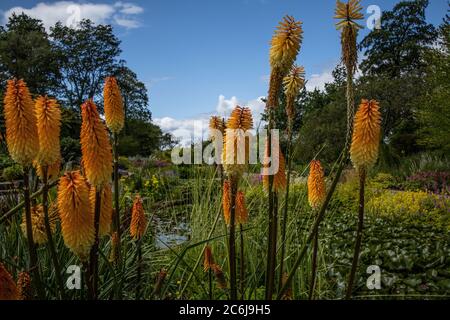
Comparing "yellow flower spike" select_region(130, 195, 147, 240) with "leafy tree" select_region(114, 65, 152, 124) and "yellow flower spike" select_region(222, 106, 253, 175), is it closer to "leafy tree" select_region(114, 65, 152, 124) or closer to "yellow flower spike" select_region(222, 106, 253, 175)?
"yellow flower spike" select_region(222, 106, 253, 175)

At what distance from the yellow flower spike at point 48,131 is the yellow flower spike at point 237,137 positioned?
71 centimetres

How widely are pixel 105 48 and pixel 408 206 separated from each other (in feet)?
149

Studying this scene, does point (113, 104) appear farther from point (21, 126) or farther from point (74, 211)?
point (74, 211)

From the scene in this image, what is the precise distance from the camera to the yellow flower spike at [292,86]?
226cm

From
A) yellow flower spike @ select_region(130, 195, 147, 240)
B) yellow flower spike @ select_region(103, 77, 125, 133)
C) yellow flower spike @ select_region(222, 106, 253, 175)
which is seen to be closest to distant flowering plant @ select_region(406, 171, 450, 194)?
yellow flower spike @ select_region(130, 195, 147, 240)

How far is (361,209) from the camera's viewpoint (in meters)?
1.89

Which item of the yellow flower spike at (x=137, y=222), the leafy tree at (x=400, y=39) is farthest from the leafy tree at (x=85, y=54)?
the yellow flower spike at (x=137, y=222)

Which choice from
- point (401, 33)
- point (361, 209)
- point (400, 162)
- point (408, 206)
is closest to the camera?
→ point (361, 209)

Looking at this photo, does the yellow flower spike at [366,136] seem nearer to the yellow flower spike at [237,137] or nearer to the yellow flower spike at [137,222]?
the yellow flower spike at [237,137]

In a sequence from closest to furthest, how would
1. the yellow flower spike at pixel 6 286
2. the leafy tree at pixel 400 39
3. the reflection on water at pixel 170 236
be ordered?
1. the yellow flower spike at pixel 6 286
2. the reflection on water at pixel 170 236
3. the leafy tree at pixel 400 39

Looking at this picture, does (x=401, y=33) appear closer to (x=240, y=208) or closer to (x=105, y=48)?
(x=105, y=48)

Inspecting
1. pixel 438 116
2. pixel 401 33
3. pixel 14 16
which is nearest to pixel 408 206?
pixel 438 116

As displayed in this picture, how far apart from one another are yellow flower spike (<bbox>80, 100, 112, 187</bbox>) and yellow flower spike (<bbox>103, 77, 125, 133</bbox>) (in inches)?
20.1

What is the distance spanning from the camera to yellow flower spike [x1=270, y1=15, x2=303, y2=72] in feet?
6.40
